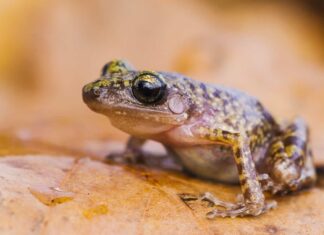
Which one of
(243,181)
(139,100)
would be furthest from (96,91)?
(243,181)

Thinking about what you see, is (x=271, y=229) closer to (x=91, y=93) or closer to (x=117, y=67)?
(x=91, y=93)

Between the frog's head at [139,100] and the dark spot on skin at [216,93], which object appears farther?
the dark spot on skin at [216,93]

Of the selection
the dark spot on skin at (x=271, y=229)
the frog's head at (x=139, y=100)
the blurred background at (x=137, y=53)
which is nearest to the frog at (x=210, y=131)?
the frog's head at (x=139, y=100)

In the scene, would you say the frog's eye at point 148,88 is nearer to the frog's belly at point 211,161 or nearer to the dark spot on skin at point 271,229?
the frog's belly at point 211,161

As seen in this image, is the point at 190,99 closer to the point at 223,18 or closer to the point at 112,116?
the point at 112,116

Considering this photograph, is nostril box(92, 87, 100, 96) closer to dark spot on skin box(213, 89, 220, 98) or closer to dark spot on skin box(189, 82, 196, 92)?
dark spot on skin box(189, 82, 196, 92)

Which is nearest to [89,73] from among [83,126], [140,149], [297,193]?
[83,126]

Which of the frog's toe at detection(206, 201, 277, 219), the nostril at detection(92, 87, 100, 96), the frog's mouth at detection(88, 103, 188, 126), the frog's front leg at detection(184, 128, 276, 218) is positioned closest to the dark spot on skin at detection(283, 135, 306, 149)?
the frog's front leg at detection(184, 128, 276, 218)
